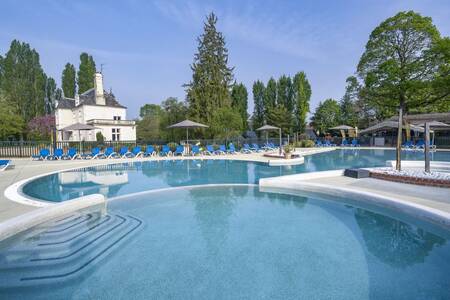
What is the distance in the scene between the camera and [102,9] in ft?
41.6

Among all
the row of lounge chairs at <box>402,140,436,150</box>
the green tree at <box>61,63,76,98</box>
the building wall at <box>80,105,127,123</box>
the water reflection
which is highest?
the green tree at <box>61,63,76,98</box>

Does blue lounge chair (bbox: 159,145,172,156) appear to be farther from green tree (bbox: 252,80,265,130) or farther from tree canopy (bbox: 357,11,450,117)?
green tree (bbox: 252,80,265,130)

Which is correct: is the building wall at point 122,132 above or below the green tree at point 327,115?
below

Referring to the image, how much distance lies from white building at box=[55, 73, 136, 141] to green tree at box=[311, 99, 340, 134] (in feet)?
82.1

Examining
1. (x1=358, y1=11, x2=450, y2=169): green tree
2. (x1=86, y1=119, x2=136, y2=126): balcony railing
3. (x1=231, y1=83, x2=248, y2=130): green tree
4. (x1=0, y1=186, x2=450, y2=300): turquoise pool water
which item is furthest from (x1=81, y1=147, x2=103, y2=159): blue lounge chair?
(x1=231, y1=83, x2=248, y2=130): green tree

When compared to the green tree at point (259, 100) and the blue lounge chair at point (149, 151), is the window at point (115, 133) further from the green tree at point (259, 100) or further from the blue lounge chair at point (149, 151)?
the green tree at point (259, 100)

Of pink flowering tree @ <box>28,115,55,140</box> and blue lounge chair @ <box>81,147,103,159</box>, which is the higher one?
pink flowering tree @ <box>28,115,55,140</box>

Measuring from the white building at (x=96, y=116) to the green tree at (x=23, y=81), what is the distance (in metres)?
4.21

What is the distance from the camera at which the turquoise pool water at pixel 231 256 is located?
3035 mm

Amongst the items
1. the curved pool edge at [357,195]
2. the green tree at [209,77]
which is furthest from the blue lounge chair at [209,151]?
the curved pool edge at [357,195]

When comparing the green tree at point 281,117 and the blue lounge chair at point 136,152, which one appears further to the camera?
the green tree at point 281,117

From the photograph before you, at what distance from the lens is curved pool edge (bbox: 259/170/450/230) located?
15.3ft

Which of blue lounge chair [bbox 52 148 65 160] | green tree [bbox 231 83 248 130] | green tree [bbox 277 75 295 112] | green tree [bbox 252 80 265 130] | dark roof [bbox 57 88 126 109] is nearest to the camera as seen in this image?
blue lounge chair [bbox 52 148 65 160]

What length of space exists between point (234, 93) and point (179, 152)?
18.9m
